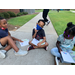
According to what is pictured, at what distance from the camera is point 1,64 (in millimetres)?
1734

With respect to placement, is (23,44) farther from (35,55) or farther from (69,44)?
(69,44)

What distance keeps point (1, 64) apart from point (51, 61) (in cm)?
150

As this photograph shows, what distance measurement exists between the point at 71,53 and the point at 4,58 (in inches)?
82.0

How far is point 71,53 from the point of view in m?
1.75
